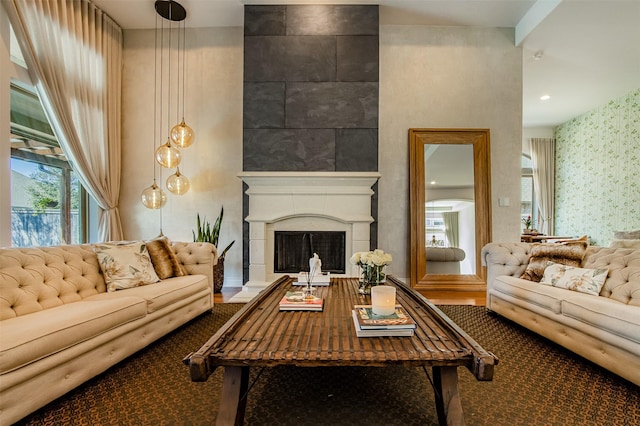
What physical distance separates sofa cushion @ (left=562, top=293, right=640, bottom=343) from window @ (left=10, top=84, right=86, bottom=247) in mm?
4597

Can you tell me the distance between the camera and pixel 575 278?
2.23 m

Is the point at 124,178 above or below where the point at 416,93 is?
below

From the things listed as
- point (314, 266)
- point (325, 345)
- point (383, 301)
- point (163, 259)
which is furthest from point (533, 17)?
point (163, 259)

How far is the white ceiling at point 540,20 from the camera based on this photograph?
3.46 meters

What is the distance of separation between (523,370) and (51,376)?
8.15 feet

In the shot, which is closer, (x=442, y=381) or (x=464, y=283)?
(x=442, y=381)

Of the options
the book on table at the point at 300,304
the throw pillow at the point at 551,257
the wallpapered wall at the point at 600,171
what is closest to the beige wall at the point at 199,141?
the book on table at the point at 300,304

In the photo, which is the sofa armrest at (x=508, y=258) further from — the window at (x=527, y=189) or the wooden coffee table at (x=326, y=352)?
the window at (x=527, y=189)

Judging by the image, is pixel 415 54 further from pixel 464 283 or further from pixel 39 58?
pixel 39 58

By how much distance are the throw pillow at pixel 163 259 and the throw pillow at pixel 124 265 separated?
0.08 metres

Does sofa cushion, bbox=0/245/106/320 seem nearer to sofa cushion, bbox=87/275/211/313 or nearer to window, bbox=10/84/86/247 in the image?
sofa cushion, bbox=87/275/211/313

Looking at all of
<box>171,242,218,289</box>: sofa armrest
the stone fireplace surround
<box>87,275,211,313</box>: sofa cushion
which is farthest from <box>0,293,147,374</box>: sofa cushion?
the stone fireplace surround

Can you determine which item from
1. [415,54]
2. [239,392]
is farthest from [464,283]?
[239,392]

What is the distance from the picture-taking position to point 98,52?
3807 millimetres
